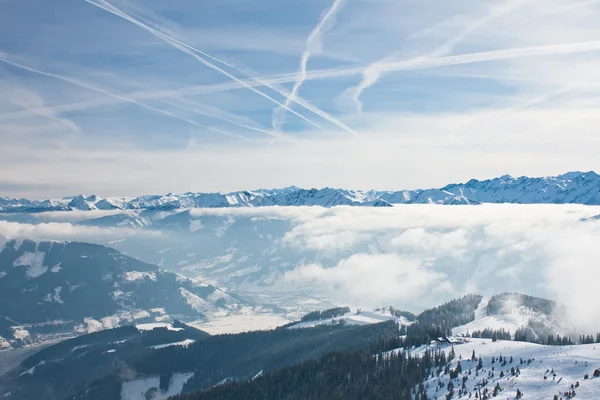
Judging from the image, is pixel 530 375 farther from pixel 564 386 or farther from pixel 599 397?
pixel 599 397

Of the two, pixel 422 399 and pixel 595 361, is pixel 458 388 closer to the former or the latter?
pixel 422 399

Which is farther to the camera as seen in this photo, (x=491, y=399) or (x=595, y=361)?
(x=595, y=361)

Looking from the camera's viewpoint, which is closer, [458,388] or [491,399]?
[491,399]

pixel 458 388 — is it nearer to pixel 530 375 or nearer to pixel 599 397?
pixel 530 375

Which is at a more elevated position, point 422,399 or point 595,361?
point 595,361

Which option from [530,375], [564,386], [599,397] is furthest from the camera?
[530,375]

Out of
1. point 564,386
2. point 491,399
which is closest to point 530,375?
point 564,386

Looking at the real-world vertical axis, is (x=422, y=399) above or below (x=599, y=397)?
below

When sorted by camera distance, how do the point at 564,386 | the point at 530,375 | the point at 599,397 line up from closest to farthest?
the point at 599,397, the point at 564,386, the point at 530,375
